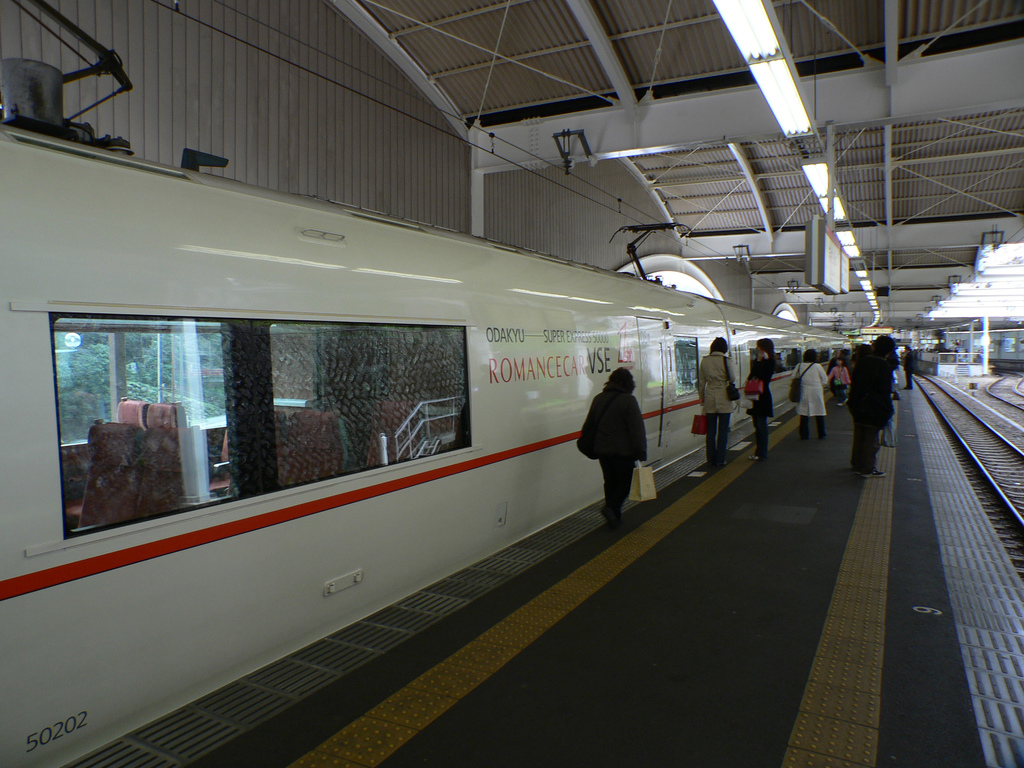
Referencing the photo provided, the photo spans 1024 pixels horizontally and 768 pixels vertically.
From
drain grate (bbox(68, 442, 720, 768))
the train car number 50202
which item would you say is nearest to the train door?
drain grate (bbox(68, 442, 720, 768))

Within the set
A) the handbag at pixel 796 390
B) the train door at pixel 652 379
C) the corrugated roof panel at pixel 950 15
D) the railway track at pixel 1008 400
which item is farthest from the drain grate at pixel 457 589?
the railway track at pixel 1008 400

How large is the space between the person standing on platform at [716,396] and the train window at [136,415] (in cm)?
597

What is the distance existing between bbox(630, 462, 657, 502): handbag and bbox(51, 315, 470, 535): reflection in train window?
257 cm

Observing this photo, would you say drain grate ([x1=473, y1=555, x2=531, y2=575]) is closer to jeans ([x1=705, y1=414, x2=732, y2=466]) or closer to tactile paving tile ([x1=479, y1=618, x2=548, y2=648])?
tactile paving tile ([x1=479, y1=618, x2=548, y2=648])

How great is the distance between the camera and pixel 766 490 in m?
6.57

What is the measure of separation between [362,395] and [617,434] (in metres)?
2.32

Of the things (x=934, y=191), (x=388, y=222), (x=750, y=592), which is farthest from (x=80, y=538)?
(x=934, y=191)

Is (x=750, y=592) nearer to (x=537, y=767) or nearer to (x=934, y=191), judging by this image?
(x=537, y=767)

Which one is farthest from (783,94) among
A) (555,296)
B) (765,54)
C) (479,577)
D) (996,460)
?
(996,460)

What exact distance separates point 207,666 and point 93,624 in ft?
1.80

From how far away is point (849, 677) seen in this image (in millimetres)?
2922

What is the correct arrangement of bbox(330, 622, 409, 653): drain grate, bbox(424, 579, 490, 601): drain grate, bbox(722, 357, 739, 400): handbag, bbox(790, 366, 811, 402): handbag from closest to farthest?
bbox(330, 622, 409, 653): drain grate → bbox(424, 579, 490, 601): drain grate → bbox(722, 357, 739, 400): handbag → bbox(790, 366, 811, 402): handbag

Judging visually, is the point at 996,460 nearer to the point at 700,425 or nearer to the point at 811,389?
the point at 811,389

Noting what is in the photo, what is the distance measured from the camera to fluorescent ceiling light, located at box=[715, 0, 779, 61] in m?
4.77
